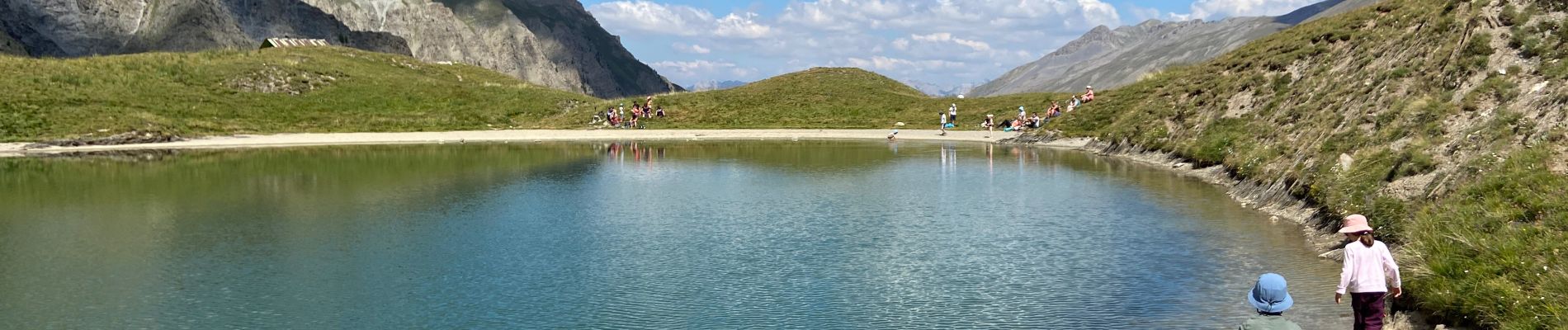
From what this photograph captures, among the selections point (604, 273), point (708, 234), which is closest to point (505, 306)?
point (604, 273)

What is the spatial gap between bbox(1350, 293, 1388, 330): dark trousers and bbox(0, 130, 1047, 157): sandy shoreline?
5510cm

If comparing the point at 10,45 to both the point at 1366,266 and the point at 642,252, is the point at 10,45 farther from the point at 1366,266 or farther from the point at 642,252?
the point at 1366,266

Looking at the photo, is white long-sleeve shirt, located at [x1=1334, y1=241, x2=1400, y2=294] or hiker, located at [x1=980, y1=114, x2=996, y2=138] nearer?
white long-sleeve shirt, located at [x1=1334, y1=241, x2=1400, y2=294]

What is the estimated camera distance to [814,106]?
94.4 m

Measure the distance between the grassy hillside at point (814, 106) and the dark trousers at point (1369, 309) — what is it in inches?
2761

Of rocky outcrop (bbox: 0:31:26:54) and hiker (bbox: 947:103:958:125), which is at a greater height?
rocky outcrop (bbox: 0:31:26:54)

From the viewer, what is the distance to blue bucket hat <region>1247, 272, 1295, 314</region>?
10266mm

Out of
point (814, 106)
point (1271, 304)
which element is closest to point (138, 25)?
point (814, 106)

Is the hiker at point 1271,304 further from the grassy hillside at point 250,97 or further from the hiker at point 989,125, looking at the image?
the grassy hillside at point 250,97

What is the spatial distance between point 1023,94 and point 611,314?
79.2 meters

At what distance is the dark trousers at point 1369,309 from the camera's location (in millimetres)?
13320

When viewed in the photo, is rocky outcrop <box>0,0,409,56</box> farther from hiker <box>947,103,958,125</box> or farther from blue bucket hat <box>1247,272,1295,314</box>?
blue bucket hat <box>1247,272,1295,314</box>

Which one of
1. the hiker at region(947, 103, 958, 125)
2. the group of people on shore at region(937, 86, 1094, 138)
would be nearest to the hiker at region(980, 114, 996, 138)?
the group of people on shore at region(937, 86, 1094, 138)

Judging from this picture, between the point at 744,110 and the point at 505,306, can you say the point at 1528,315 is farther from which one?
the point at 744,110
